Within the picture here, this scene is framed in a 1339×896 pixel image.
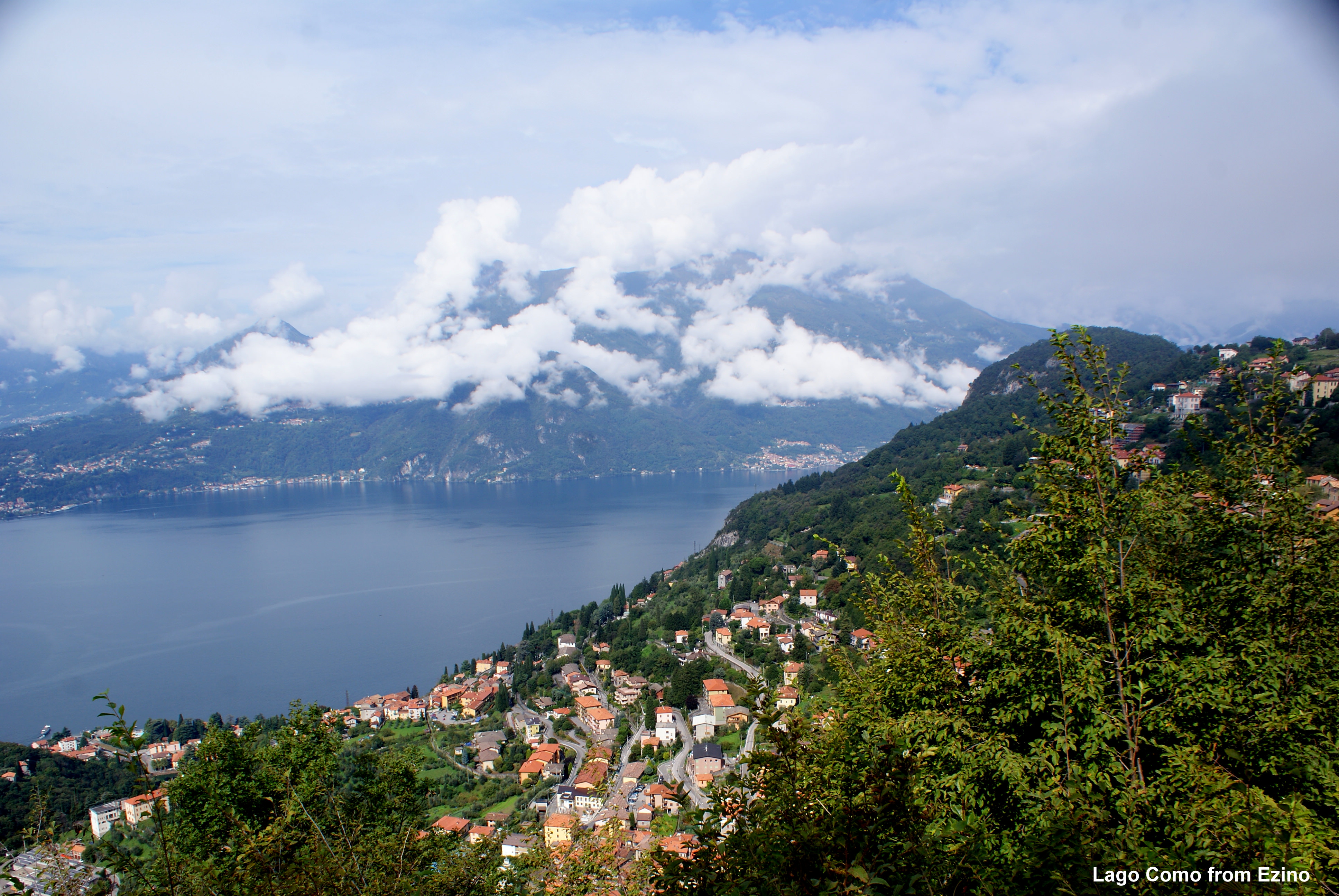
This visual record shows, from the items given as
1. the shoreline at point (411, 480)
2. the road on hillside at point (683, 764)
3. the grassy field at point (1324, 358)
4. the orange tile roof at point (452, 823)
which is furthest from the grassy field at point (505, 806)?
the shoreline at point (411, 480)

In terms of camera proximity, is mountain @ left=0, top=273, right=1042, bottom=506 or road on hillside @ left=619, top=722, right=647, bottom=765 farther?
mountain @ left=0, top=273, right=1042, bottom=506

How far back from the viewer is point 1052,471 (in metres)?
3.47

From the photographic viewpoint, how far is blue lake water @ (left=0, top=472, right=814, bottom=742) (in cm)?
3030

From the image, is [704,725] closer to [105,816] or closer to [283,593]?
[105,816]

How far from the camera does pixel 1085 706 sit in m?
3.22

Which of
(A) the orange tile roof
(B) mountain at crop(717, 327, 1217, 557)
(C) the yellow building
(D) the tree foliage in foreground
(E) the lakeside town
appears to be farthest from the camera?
(B) mountain at crop(717, 327, 1217, 557)

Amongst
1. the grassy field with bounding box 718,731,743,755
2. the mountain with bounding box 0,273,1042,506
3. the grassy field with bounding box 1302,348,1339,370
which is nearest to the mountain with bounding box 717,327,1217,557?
the grassy field with bounding box 1302,348,1339,370

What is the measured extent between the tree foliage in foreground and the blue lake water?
98.1 feet

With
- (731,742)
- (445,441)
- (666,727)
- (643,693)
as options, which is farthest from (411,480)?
(731,742)

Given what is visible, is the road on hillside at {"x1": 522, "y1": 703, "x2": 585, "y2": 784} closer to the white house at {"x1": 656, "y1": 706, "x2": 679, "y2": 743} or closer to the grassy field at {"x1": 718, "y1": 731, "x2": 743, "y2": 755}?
the white house at {"x1": 656, "y1": 706, "x2": 679, "y2": 743}

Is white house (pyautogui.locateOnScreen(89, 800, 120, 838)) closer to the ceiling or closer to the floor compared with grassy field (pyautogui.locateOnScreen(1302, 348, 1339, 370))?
closer to the floor

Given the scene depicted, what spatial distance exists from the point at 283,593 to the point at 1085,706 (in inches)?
2006

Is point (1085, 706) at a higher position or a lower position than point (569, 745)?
higher

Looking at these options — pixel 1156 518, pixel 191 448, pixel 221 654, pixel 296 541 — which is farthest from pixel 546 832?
pixel 191 448
